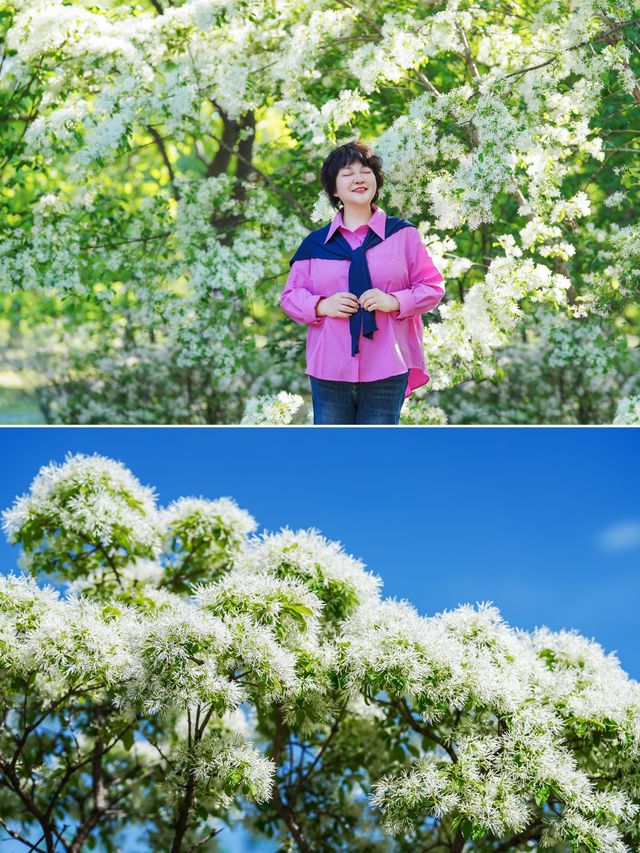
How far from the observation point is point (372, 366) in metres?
3.49

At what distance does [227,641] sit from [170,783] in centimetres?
120

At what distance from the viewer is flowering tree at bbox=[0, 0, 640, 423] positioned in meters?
4.88

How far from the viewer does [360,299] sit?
3.39m

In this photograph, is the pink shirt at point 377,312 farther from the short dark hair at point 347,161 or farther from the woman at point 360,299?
the short dark hair at point 347,161

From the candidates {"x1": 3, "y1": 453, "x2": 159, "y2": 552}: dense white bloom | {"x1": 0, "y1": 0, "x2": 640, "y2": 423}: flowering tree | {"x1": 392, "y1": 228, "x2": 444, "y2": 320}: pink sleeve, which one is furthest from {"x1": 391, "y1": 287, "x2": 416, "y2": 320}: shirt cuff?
{"x1": 3, "y1": 453, "x2": 159, "y2": 552}: dense white bloom

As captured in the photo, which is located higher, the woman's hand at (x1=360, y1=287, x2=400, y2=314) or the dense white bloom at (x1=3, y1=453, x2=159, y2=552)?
the woman's hand at (x1=360, y1=287, x2=400, y2=314)

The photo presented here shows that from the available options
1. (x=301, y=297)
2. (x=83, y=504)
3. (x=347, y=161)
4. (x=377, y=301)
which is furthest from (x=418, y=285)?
(x=83, y=504)

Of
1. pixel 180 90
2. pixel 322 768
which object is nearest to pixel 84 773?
pixel 322 768

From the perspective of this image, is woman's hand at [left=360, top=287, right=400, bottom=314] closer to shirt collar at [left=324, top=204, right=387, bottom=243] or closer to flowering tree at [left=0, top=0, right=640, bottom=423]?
shirt collar at [left=324, top=204, right=387, bottom=243]

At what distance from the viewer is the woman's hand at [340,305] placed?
338 centimetres

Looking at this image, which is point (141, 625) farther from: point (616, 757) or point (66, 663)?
point (616, 757)

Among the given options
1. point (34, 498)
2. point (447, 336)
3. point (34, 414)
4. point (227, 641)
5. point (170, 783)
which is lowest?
point (170, 783)

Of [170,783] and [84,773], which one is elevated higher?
[84,773]

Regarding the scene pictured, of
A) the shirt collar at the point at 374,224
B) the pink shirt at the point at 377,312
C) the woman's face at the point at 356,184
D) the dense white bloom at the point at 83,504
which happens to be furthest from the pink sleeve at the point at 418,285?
the dense white bloom at the point at 83,504
